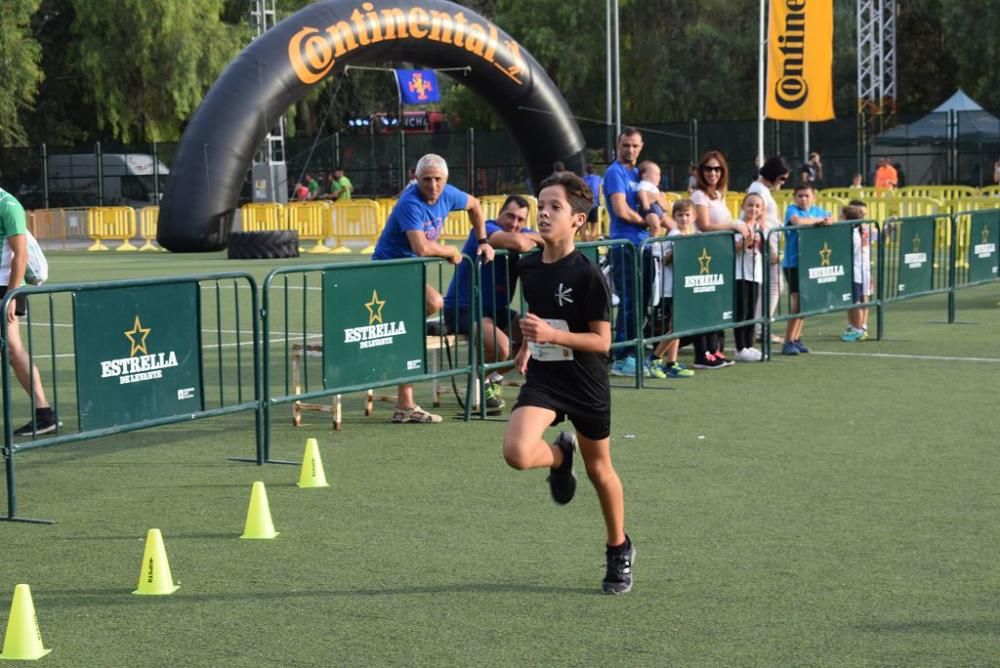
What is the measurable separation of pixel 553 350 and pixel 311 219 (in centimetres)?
2947

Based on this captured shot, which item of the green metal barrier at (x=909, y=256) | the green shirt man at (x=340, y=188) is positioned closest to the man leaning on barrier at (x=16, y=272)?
the green metal barrier at (x=909, y=256)

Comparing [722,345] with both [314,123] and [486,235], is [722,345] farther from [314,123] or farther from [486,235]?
[314,123]

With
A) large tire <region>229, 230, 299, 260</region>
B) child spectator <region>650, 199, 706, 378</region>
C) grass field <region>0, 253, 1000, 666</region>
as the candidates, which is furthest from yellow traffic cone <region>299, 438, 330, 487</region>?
large tire <region>229, 230, 299, 260</region>

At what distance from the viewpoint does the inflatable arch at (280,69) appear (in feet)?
88.4

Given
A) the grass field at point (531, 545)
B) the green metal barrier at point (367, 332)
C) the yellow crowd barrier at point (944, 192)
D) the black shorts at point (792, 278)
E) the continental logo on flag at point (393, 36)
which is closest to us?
the grass field at point (531, 545)

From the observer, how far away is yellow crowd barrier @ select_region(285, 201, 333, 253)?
34438 millimetres

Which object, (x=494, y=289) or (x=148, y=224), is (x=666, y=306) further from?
(x=148, y=224)

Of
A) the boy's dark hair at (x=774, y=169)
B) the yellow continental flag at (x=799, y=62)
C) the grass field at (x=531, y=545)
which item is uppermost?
the yellow continental flag at (x=799, y=62)

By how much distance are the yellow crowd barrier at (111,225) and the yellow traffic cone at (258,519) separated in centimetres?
3029

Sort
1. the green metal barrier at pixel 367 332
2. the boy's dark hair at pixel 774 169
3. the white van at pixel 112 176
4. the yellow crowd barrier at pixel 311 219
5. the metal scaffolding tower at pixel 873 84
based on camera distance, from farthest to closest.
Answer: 1. the white van at pixel 112 176
2. the metal scaffolding tower at pixel 873 84
3. the yellow crowd barrier at pixel 311 219
4. the boy's dark hair at pixel 774 169
5. the green metal barrier at pixel 367 332

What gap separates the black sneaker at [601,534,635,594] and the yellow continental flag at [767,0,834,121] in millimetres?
21786

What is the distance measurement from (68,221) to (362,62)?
1390 centimetres

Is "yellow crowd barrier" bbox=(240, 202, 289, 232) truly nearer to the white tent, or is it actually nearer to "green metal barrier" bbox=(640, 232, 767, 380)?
the white tent

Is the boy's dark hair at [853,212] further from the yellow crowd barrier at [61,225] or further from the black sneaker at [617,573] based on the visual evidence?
the yellow crowd barrier at [61,225]
